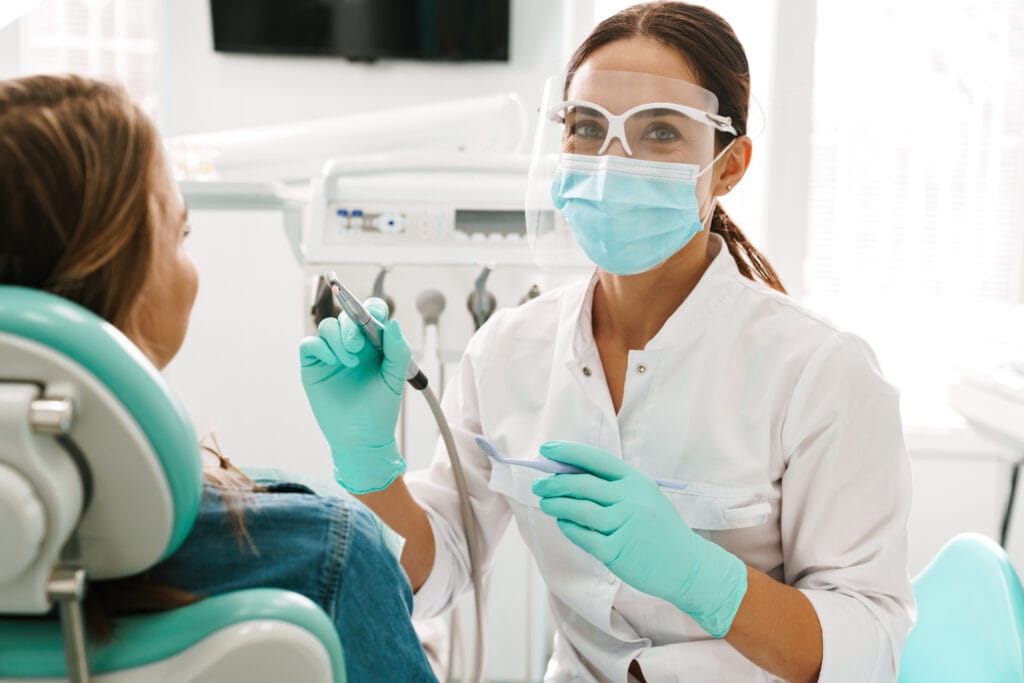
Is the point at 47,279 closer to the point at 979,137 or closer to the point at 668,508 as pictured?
the point at 668,508

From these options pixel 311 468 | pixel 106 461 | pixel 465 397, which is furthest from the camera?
pixel 311 468

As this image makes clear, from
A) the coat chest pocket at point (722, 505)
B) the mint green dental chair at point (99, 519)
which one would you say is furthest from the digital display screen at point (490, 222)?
the mint green dental chair at point (99, 519)

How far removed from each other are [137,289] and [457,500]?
0.75m

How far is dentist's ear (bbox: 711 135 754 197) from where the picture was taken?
1322mm

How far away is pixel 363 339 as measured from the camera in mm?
1174

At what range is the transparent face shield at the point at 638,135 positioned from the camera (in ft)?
4.10

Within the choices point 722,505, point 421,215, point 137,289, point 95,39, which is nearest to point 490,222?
point 421,215

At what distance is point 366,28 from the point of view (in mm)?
2785

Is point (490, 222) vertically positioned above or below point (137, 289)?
below

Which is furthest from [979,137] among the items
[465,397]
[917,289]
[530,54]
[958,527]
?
[465,397]

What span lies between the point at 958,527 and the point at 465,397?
2.17 metres

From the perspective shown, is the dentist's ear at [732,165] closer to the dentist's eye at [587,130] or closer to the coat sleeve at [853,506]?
the dentist's eye at [587,130]

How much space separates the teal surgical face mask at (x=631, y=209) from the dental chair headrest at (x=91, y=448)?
29.8 inches

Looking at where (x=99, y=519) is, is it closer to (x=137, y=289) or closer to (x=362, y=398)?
(x=137, y=289)
